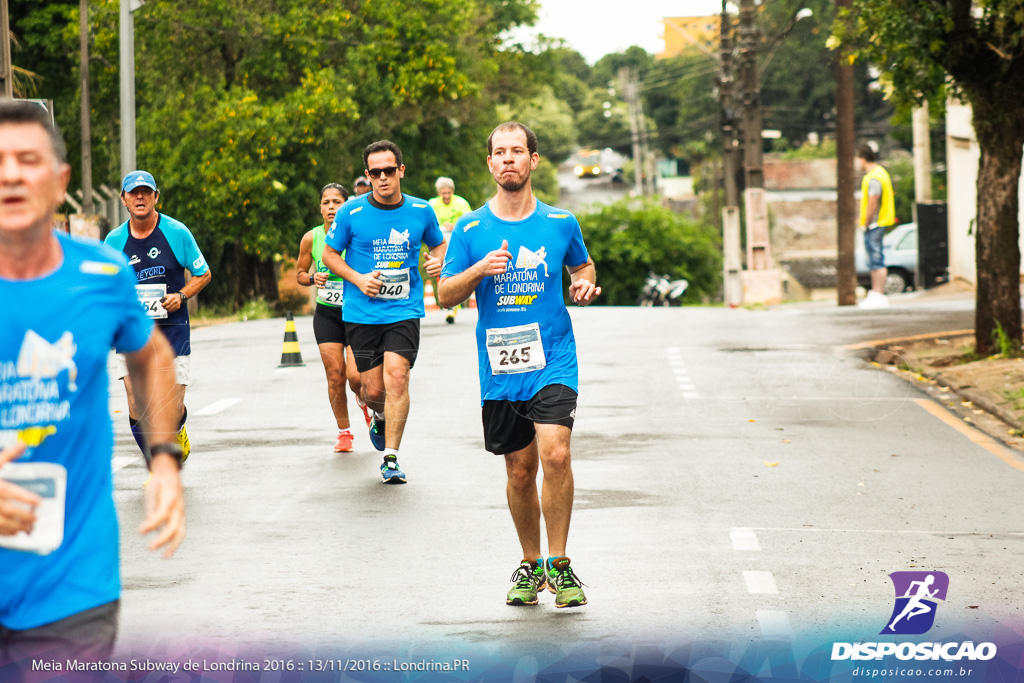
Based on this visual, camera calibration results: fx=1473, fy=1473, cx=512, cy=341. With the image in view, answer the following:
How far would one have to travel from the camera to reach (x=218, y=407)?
13812 millimetres

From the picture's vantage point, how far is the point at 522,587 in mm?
6391

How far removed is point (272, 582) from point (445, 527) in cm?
148

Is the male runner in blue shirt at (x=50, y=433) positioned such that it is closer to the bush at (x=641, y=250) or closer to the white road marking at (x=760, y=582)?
the white road marking at (x=760, y=582)

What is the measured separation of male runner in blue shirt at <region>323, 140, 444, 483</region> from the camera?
31.7 feet

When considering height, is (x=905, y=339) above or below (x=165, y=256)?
below

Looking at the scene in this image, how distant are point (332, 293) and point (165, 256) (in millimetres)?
1972

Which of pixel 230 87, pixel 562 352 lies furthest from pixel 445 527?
pixel 230 87

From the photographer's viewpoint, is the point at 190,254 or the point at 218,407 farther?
the point at 218,407

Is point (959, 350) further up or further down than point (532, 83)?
further down

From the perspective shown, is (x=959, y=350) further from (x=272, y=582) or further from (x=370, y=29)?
(x=370, y=29)

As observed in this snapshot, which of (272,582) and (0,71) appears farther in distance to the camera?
(0,71)

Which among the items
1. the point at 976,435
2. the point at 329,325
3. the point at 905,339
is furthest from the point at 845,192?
the point at 329,325

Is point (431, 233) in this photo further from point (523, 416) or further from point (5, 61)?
point (5, 61)

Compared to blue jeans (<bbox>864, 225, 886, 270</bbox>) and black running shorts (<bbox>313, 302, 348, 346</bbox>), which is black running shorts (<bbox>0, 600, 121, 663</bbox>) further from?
blue jeans (<bbox>864, 225, 886, 270</bbox>)
